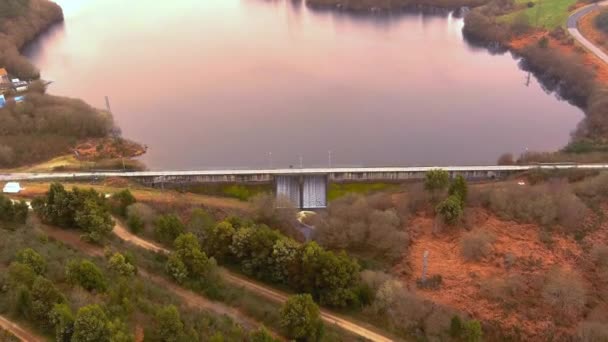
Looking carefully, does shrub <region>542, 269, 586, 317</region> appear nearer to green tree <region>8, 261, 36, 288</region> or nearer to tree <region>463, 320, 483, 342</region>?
tree <region>463, 320, 483, 342</region>

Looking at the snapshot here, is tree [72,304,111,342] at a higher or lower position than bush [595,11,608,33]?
lower

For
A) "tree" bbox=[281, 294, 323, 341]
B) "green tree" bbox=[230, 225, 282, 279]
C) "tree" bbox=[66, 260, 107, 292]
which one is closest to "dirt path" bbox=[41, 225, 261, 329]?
"tree" bbox=[281, 294, 323, 341]

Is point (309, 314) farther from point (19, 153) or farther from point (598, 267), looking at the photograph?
point (19, 153)

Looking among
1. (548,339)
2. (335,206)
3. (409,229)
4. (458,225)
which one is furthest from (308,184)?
(548,339)

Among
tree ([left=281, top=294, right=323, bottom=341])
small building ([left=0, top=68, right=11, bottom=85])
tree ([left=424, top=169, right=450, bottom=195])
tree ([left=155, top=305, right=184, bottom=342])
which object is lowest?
tree ([left=281, top=294, right=323, bottom=341])

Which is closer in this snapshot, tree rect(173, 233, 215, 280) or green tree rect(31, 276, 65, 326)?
green tree rect(31, 276, 65, 326)

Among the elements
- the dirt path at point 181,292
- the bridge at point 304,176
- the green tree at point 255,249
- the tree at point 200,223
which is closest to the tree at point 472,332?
the dirt path at point 181,292
